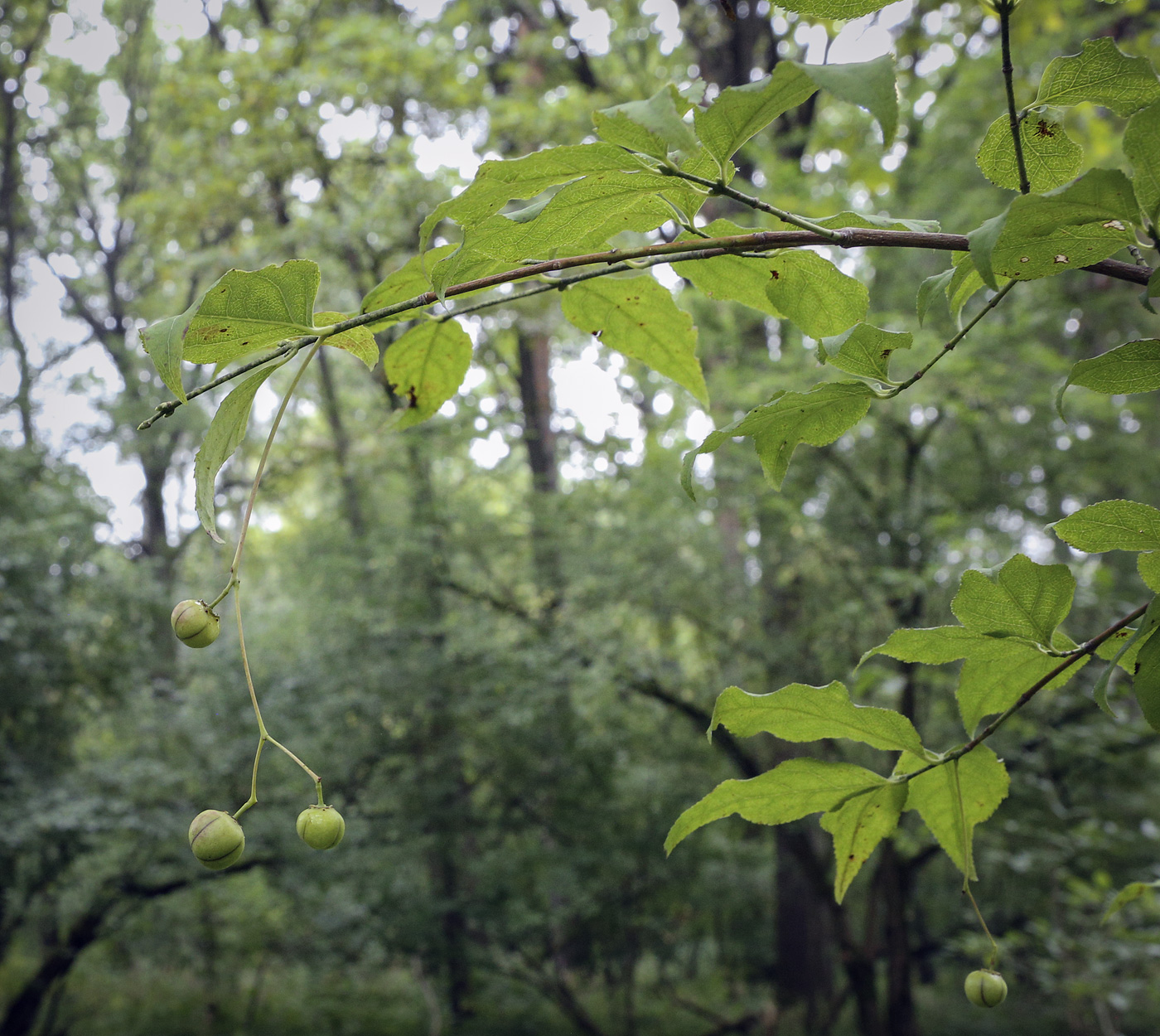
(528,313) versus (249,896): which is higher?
(528,313)

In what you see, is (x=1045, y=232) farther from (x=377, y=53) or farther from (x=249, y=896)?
(x=249, y=896)

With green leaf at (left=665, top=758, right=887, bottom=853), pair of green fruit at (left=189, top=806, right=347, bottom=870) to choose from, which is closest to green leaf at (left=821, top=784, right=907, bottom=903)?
green leaf at (left=665, top=758, right=887, bottom=853)

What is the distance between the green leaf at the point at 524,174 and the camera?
1.49 ft

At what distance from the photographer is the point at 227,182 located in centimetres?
703

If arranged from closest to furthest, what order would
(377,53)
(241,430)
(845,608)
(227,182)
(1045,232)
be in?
(1045,232) < (241,430) < (845,608) < (377,53) < (227,182)

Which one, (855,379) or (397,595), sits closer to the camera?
→ (855,379)

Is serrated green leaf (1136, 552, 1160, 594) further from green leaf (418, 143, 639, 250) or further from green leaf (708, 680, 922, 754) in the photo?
green leaf (418, 143, 639, 250)

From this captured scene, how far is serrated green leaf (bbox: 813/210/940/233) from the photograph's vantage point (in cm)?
52

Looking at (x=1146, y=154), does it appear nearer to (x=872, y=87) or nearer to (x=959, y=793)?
(x=872, y=87)

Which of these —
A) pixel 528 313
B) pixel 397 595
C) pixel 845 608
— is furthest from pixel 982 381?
pixel 397 595

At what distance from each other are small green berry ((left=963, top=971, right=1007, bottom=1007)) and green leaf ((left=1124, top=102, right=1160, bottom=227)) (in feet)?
1.82

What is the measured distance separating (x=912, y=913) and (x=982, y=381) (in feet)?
17.7

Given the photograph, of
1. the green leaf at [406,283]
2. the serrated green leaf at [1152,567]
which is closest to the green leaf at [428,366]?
the green leaf at [406,283]

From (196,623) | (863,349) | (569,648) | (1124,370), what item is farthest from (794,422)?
(569,648)
